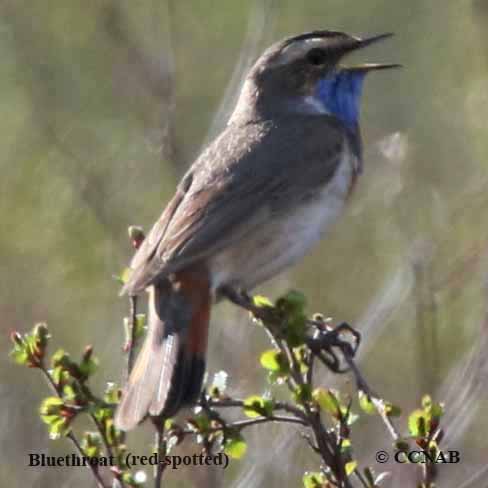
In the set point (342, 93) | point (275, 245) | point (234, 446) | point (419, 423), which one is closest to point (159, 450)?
point (234, 446)

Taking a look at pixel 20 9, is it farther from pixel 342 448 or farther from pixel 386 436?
pixel 342 448

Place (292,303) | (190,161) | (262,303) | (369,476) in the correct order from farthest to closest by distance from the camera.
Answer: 1. (190,161)
2. (262,303)
3. (292,303)
4. (369,476)

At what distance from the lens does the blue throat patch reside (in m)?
6.13

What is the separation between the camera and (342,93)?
20.2 feet

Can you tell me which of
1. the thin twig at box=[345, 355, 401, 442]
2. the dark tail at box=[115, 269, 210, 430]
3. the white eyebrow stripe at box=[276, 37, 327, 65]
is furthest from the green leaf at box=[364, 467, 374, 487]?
the white eyebrow stripe at box=[276, 37, 327, 65]

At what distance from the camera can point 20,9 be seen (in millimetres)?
8844

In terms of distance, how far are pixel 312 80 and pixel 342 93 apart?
128 millimetres

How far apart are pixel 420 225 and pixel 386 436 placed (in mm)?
1311

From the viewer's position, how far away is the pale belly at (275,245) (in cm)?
533

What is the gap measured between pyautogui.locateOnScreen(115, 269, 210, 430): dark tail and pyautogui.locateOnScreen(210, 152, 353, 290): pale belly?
0.45ft

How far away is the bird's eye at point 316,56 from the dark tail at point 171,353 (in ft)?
4.20

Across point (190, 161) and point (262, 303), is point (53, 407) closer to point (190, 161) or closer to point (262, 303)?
point (262, 303)

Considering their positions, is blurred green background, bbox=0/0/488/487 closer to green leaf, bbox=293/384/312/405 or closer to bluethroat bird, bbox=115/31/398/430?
bluethroat bird, bbox=115/31/398/430

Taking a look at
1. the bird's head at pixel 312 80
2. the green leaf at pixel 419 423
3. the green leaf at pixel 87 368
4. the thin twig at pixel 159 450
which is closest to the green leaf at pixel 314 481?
the green leaf at pixel 419 423
